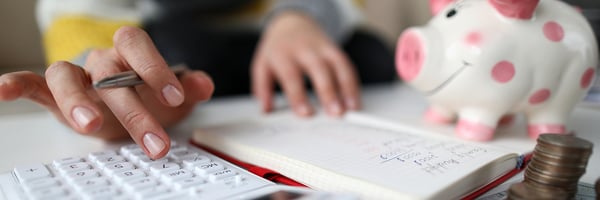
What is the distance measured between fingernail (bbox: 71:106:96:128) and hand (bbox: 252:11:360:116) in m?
0.29

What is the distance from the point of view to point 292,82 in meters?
0.62

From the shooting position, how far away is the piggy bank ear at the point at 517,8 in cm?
36

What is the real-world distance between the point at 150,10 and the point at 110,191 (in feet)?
2.02

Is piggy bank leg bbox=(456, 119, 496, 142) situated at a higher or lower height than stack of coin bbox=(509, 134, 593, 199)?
higher

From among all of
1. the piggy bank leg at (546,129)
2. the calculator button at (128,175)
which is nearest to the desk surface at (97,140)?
the piggy bank leg at (546,129)

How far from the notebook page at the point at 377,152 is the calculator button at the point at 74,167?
5.0 inches

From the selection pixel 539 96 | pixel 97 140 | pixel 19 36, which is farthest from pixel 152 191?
pixel 19 36

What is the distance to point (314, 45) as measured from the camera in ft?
2.26

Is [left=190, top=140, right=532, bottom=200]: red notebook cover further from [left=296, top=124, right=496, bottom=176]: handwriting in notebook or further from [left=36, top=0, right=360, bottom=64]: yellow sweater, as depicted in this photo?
[left=36, top=0, right=360, bottom=64]: yellow sweater

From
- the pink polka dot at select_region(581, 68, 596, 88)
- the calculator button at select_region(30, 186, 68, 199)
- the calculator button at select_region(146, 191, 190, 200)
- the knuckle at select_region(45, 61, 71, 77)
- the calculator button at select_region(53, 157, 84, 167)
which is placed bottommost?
the calculator button at select_region(146, 191, 190, 200)

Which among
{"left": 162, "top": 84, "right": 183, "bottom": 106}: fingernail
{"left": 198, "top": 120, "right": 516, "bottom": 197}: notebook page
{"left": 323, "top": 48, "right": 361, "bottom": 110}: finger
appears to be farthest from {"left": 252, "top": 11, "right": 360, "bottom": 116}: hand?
{"left": 162, "top": 84, "right": 183, "bottom": 106}: fingernail

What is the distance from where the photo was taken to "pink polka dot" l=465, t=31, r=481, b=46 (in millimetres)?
377

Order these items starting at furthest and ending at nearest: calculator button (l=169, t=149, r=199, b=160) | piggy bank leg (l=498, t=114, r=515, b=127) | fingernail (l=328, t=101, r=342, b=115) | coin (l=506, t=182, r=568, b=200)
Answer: fingernail (l=328, t=101, r=342, b=115) → piggy bank leg (l=498, t=114, r=515, b=127) → calculator button (l=169, t=149, r=199, b=160) → coin (l=506, t=182, r=568, b=200)

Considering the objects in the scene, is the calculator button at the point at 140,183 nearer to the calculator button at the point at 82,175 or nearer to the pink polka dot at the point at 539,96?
the calculator button at the point at 82,175
